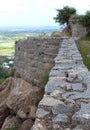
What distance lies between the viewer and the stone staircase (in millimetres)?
4547

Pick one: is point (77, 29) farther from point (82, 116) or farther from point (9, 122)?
point (82, 116)

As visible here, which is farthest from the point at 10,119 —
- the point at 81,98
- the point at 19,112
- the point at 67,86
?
the point at 81,98

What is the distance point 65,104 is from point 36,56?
1061 centimetres

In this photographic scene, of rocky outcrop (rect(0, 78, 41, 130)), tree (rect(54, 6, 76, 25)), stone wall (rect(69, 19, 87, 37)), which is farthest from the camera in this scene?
tree (rect(54, 6, 76, 25))

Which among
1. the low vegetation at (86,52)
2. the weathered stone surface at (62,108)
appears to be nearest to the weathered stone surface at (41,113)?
the weathered stone surface at (62,108)

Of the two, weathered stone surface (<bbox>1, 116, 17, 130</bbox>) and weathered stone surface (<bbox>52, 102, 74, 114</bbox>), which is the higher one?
weathered stone surface (<bbox>52, 102, 74, 114</bbox>)

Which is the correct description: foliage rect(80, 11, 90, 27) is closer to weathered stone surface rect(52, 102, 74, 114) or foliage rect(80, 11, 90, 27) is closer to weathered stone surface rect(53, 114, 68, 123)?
weathered stone surface rect(52, 102, 74, 114)

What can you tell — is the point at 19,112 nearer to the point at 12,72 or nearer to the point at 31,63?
the point at 31,63

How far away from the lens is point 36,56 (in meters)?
15.8

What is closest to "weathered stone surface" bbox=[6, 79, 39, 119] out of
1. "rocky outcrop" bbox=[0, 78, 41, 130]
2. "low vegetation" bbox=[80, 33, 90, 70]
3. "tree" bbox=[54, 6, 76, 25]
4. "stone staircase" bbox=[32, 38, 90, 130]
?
"rocky outcrop" bbox=[0, 78, 41, 130]

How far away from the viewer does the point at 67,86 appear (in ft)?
20.2

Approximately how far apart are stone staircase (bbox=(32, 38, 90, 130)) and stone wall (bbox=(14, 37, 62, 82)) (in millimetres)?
7448

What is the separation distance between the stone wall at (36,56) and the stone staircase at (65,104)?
7448 millimetres

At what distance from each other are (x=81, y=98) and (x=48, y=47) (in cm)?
1022
